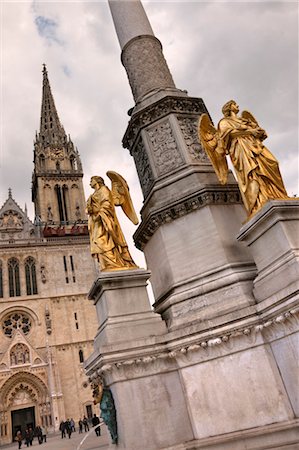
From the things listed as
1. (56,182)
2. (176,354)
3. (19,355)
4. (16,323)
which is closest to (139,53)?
(176,354)

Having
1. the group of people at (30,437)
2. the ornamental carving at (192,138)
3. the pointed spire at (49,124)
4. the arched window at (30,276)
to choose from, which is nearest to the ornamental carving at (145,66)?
the ornamental carving at (192,138)

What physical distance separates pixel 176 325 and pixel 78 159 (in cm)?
4976

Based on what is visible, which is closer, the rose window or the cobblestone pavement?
the cobblestone pavement

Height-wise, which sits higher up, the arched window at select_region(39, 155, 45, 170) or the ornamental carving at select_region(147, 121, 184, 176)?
the arched window at select_region(39, 155, 45, 170)

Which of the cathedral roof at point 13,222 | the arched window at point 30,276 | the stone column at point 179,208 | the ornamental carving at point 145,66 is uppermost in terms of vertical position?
the cathedral roof at point 13,222

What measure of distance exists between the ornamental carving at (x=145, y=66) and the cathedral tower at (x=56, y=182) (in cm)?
3747

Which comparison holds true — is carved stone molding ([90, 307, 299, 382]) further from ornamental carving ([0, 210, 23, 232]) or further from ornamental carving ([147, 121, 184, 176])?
ornamental carving ([0, 210, 23, 232])

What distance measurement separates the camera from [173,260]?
680 cm

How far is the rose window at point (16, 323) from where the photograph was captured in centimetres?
3891

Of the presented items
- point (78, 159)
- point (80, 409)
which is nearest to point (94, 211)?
point (80, 409)

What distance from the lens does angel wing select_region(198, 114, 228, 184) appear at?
6590 mm

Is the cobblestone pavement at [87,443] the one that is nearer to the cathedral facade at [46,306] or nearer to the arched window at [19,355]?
the cathedral facade at [46,306]

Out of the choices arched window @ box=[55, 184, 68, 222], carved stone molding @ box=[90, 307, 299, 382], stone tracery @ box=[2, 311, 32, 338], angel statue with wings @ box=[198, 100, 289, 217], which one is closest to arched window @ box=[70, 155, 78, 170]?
arched window @ box=[55, 184, 68, 222]

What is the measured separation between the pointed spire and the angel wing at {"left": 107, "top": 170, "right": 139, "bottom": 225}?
48.7m
